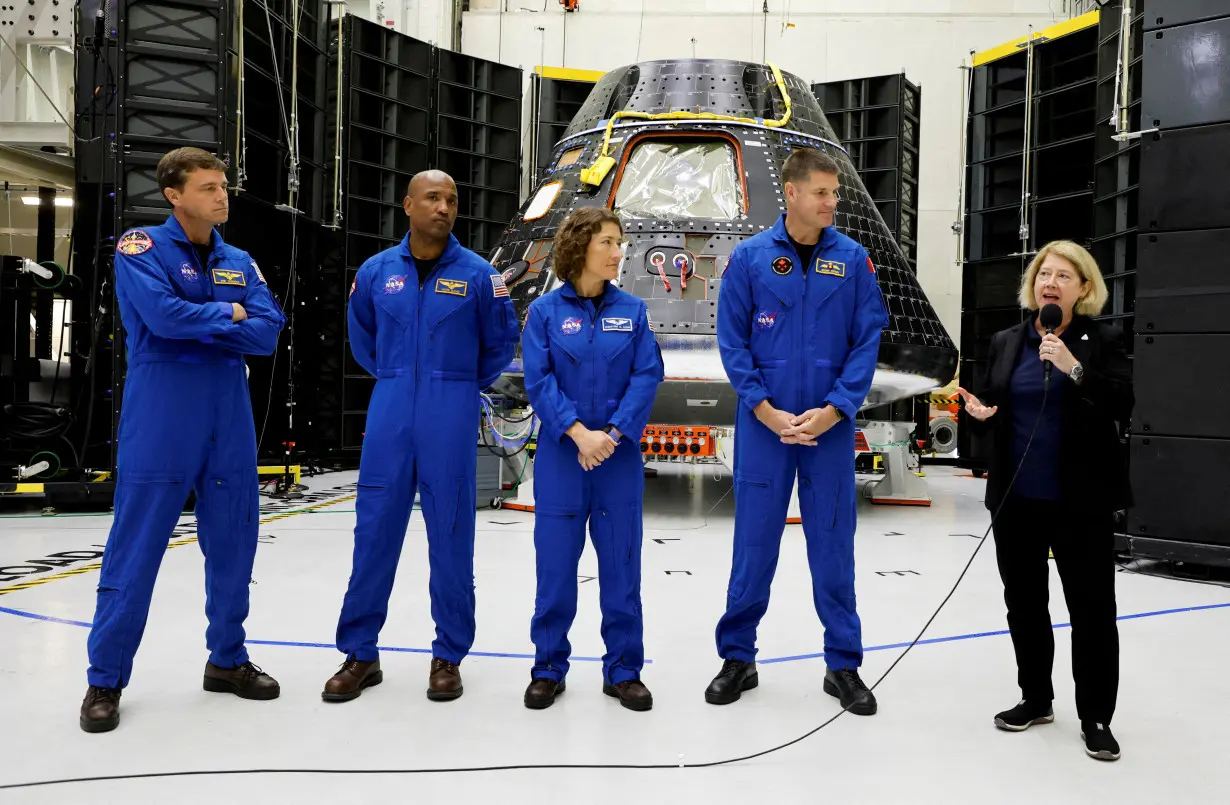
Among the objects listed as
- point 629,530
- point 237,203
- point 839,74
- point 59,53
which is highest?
point 839,74

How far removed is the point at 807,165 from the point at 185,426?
215 centimetres

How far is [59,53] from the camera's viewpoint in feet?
26.6

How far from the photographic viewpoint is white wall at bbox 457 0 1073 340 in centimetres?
1424

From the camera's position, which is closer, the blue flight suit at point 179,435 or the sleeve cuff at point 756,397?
the blue flight suit at point 179,435

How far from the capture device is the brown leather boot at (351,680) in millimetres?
2951

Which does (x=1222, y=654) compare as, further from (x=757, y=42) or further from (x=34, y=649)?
(x=757, y=42)

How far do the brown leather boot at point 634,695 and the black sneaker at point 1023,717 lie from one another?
3.49 ft

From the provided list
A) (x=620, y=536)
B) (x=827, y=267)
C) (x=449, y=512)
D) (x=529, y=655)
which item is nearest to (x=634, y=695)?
(x=620, y=536)

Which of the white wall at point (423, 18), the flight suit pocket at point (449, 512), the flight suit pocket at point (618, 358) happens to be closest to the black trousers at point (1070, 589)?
the flight suit pocket at point (618, 358)

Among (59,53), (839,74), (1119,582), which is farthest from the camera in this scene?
(839,74)

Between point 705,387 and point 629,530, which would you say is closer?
point 629,530

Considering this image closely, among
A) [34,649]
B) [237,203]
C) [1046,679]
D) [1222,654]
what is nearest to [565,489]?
[1046,679]

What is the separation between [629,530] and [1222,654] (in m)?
2.51

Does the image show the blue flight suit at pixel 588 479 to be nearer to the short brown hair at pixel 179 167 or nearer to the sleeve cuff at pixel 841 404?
the sleeve cuff at pixel 841 404
